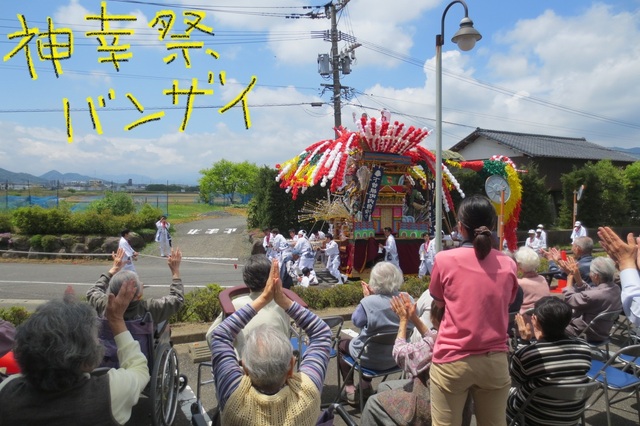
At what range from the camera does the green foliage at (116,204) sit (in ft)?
72.2

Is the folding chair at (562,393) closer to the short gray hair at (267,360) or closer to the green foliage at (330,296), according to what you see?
the short gray hair at (267,360)

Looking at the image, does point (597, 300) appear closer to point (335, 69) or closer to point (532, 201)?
point (335, 69)

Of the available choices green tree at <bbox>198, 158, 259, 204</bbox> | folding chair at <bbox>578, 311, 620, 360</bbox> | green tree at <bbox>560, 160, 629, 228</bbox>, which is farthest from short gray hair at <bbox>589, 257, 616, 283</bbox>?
green tree at <bbox>198, 158, 259, 204</bbox>

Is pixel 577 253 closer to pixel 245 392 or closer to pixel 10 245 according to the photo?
pixel 245 392

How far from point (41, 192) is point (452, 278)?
27.4 meters

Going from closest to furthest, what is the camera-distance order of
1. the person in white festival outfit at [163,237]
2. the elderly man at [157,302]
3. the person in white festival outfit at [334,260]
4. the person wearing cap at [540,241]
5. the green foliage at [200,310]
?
the elderly man at [157,302]
the green foliage at [200,310]
the person in white festival outfit at [334,260]
the person wearing cap at [540,241]
the person in white festival outfit at [163,237]

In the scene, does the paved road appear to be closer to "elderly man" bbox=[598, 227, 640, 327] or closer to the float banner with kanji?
the float banner with kanji

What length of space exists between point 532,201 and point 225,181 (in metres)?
35.3

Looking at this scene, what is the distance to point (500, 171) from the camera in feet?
44.7

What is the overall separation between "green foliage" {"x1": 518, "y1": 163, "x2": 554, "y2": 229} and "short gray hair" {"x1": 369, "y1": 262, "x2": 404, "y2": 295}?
21019 mm

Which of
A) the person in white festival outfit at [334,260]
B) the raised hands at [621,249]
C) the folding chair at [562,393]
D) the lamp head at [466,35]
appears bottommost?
the person in white festival outfit at [334,260]

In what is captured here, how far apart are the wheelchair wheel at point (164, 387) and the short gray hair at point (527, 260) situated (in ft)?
10.9

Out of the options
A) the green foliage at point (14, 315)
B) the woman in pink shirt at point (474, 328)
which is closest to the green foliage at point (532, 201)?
the green foliage at point (14, 315)

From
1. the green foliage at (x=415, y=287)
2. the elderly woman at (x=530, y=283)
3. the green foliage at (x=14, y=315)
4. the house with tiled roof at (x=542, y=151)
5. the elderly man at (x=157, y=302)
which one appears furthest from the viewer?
the house with tiled roof at (x=542, y=151)
